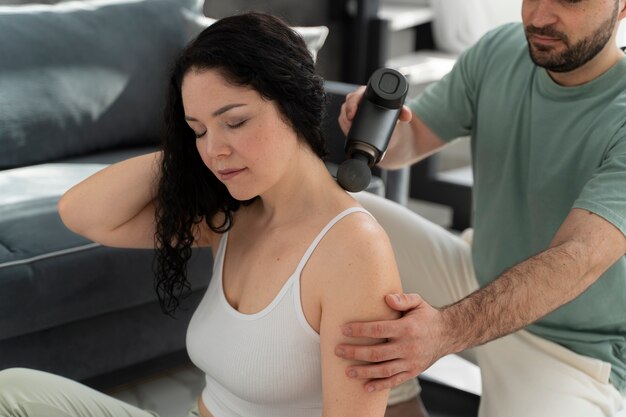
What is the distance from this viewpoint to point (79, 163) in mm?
2584

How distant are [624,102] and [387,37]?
2310 millimetres

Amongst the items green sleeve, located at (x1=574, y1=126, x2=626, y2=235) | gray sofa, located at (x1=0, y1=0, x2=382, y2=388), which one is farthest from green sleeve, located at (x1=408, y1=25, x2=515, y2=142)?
gray sofa, located at (x1=0, y1=0, x2=382, y2=388)

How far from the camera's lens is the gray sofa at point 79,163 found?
79.6 inches

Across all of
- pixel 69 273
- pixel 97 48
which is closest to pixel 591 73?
pixel 69 273

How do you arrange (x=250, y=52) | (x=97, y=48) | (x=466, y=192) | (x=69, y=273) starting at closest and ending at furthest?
(x=250, y=52) → (x=69, y=273) → (x=97, y=48) → (x=466, y=192)

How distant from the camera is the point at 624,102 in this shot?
5.61ft

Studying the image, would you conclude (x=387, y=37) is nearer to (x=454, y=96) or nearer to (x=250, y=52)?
(x=454, y=96)

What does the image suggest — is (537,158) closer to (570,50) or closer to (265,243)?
(570,50)

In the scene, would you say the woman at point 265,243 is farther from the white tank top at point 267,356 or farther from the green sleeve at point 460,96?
the green sleeve at point 460,96

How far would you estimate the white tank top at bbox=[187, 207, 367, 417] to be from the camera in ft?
4.35

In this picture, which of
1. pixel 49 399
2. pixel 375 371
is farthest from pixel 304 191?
pixel 49 399

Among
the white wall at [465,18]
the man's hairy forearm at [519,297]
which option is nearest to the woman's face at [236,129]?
the man's hairy forearm at [519,297]

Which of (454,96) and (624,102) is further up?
(624,102)

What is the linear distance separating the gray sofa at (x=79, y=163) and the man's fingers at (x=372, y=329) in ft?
3.18
